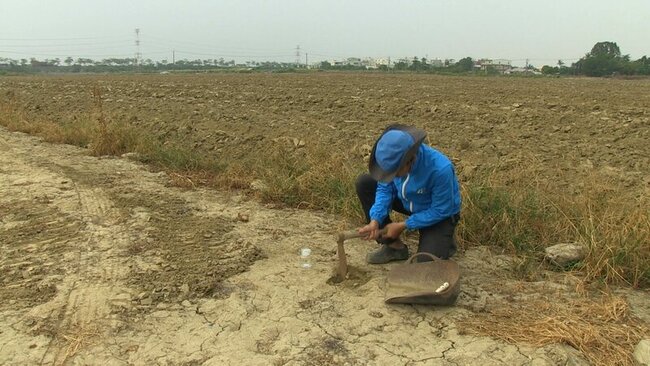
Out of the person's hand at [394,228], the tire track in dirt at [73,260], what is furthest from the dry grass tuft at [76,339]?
the person's hand at [394,228]

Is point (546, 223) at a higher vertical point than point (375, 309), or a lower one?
higher

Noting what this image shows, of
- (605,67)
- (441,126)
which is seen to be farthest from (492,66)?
(441,126)

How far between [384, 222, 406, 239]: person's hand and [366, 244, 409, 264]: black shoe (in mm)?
279

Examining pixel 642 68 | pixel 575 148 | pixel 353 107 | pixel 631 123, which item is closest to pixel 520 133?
pixel 575 148

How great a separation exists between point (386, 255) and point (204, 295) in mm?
1229

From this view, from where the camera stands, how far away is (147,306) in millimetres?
2943

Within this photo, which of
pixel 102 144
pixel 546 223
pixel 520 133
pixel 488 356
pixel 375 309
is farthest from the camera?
pixel 520 133

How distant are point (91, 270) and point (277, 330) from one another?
56.0 inches

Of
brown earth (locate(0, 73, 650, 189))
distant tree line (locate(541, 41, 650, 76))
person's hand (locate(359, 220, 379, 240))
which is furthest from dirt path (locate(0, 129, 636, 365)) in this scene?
distant tree line (locate(541, 41, 650, 76))

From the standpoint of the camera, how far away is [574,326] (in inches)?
102

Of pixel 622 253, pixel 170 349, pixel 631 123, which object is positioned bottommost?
pixel 170 349

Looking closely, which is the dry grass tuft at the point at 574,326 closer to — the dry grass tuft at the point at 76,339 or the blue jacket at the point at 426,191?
the blue jacket at the point at 426,191

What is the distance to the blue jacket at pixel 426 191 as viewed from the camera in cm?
305

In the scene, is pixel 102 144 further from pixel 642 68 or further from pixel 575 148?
pixel 642 68
